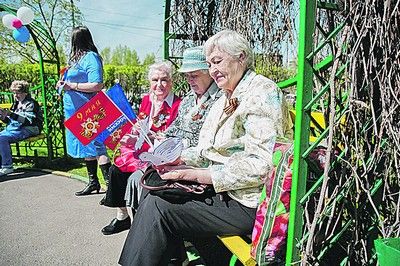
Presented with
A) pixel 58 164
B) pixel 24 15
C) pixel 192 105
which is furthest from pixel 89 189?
pixel 24 15

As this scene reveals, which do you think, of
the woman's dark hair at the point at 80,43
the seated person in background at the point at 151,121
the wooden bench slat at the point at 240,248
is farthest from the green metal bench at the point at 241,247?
the woman's dark hair at the point at 80,43

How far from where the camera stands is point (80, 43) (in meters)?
4.32

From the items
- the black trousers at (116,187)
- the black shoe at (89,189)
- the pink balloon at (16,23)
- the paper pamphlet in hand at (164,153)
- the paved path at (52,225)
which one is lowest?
the paved path at (52,225)

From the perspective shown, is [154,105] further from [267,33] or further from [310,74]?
[310,74]

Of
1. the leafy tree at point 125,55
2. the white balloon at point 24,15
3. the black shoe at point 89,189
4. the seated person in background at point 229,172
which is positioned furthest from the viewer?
the leafy tree at point 125,55

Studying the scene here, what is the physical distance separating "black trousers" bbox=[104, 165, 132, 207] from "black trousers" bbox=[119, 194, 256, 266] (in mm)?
1138

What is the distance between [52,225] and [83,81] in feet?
5.03

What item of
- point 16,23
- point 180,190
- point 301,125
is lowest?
point 180,190

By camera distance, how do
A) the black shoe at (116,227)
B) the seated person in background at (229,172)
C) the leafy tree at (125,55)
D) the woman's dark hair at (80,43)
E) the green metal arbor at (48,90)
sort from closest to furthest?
1. the seated person in background at (229,172)
2. the black shoe at (116,227)
3. the woman's dark hair at (80,43)
4. the green metal arbor at (48,90)
5. the leafy tree at (125,55)

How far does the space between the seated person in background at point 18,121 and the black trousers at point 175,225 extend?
13.7ft

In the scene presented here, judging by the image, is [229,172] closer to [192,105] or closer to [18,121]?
[192,105]

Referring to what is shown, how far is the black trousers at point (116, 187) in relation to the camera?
128 inches

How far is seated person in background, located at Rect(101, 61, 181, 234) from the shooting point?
10.5ft

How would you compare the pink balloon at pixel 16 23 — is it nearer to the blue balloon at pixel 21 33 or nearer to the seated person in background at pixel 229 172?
the blue balloon at pixel 21 33
